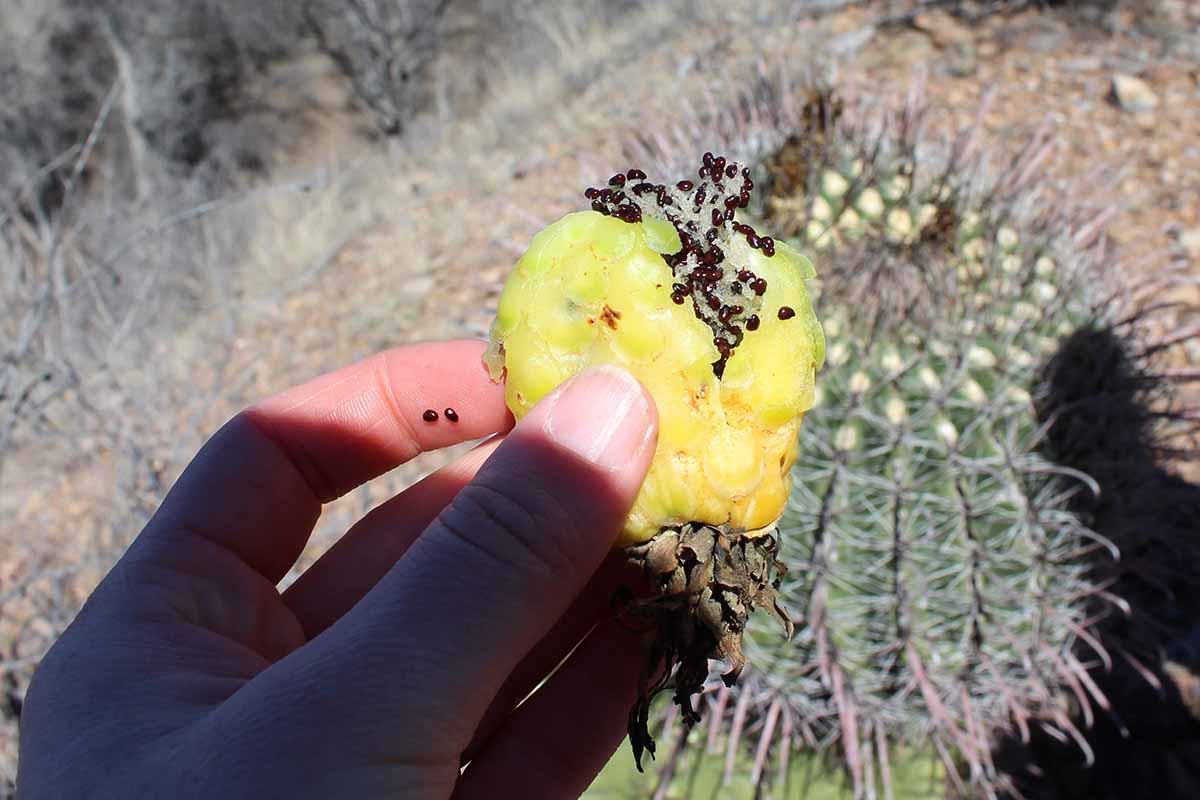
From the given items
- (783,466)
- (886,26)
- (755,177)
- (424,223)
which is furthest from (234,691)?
(886,26)

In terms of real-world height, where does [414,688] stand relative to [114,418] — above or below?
above

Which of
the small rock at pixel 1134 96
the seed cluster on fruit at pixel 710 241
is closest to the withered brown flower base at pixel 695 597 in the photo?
the seed cluster on fruit at pixel 710 241

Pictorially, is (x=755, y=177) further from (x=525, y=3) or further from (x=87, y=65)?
(x=87, y=65)

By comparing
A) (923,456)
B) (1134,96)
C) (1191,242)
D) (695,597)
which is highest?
(695,597)

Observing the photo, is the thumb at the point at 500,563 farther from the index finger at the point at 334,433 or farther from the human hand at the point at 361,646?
the index finger at the point at 334,433

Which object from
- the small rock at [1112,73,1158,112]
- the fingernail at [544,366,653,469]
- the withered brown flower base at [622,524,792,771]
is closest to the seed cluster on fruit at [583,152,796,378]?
the fingernail at [544,366,653,469]

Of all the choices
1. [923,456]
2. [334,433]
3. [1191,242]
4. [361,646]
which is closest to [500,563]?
[361,646]

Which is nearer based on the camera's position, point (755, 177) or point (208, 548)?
point (208, 548)

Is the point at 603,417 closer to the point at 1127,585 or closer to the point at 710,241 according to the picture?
the point at 710,241
